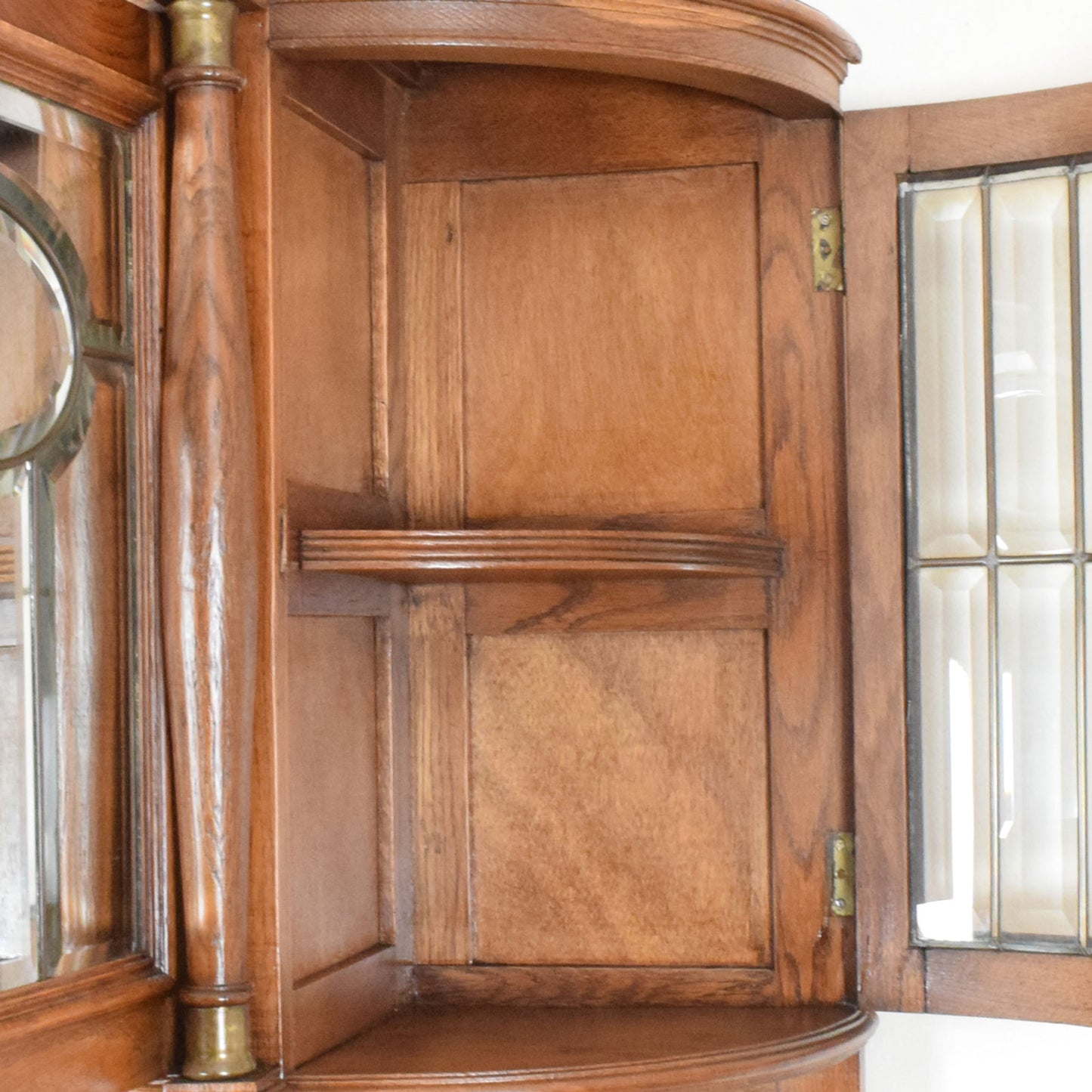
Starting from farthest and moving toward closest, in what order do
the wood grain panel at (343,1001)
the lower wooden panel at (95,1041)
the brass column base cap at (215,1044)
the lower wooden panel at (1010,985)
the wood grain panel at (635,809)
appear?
the wood grain panel at (635,809), the lower wooden panel at (1010,985), the wood grain panel at (343,1001), the brass column base cap at (215,1044), the lower wooden panel at (95,1041)

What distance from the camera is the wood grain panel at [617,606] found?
2.19 metres

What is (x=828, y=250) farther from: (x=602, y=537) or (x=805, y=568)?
(x=602, y=537)

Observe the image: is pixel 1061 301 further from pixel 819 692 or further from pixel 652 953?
pixel 652 953

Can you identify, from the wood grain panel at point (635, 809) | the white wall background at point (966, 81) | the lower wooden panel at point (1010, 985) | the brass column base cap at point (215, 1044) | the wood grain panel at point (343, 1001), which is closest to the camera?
the brass column base cap at point (215, 1044)

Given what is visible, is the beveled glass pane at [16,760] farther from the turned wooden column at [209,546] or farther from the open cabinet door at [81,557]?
the turned wooden column at [209,546]

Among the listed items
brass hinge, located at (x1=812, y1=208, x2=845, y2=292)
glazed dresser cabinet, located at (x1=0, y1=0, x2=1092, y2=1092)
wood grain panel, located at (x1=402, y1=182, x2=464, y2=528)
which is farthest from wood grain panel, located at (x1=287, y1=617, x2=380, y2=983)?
brass hinge, located at (x1=812, y1=208, x2=845, y2=292)

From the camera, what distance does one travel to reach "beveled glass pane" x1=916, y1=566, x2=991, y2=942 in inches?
84.4

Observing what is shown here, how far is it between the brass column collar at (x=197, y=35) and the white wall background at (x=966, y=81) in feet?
3.29

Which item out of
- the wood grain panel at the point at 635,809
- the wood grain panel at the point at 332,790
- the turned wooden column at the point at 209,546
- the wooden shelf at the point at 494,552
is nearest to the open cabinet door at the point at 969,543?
the wood grain panel at the point at 635,809

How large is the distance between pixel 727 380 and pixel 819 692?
442mm

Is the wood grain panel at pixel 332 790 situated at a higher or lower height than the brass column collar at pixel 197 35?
lower

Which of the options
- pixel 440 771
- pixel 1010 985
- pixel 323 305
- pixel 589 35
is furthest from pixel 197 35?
pixel 1010 985

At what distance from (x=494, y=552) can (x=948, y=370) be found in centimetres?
72

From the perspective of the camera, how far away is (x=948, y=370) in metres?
2.18
